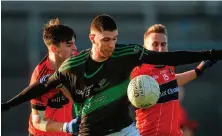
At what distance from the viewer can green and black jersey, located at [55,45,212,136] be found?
20.1 ft

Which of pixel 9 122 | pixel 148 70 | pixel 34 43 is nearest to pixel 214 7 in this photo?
pixel 34 43

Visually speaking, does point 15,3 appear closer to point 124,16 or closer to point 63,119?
point 124,16

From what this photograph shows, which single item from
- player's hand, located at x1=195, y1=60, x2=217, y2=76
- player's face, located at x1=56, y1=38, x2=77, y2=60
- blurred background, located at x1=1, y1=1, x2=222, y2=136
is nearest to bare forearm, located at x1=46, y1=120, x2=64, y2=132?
player's face, located at x1=56, y1=38, x2=77, y2=60

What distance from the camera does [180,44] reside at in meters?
19.2

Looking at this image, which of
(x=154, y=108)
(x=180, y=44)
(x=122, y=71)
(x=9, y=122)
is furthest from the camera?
(x=180, y=44)

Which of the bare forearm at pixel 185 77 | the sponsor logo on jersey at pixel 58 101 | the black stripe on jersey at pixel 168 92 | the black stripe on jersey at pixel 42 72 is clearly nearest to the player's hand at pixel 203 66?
the bare forearm at pixel 185 77

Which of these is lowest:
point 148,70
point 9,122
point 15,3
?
point 9,122

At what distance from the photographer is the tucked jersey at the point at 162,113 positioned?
23.8ft

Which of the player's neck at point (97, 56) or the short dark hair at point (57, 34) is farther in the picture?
the short dark hair at point (57, 34)

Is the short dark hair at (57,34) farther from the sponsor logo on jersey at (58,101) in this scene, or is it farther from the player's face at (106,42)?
the player's face at (106,42)

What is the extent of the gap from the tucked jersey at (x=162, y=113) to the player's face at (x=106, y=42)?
1.19 meters

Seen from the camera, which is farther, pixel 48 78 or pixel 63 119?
pixel 63 119

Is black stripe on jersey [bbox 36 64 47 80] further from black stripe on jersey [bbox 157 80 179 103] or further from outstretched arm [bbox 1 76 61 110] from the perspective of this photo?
black stripe on jersey [bbox 157 80 179 103]

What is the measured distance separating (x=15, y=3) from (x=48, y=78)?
43.2ft
